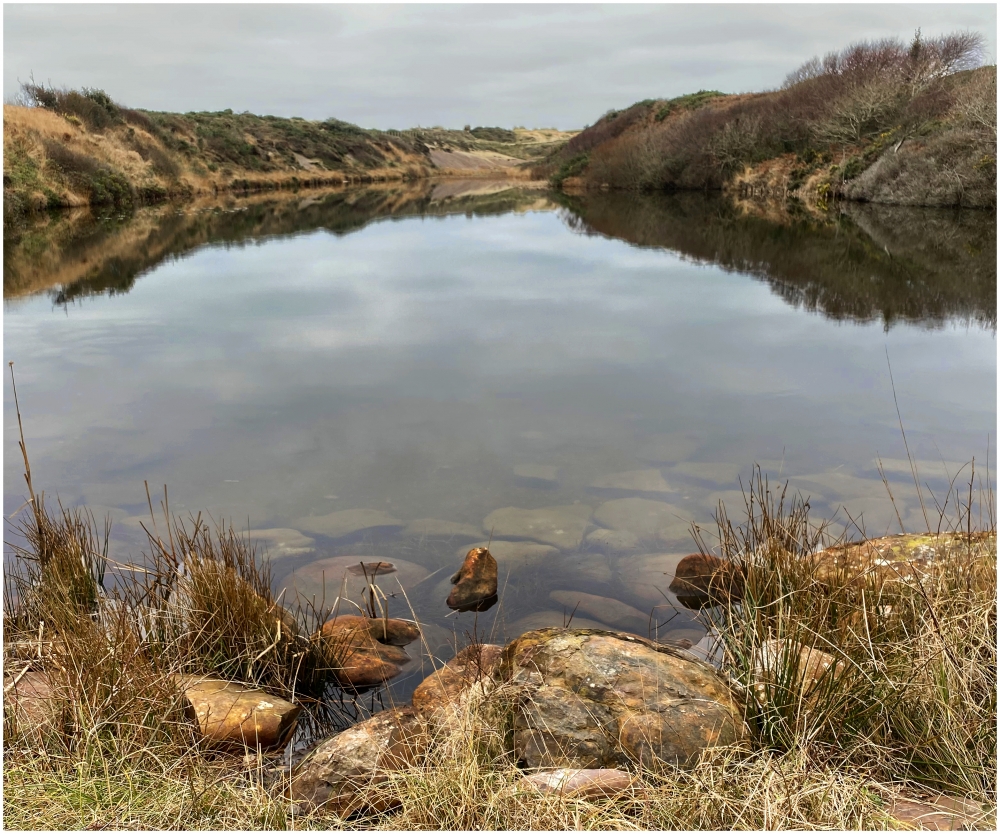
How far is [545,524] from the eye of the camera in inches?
190

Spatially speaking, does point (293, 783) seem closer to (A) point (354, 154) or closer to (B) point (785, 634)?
(B) point (785, 634)

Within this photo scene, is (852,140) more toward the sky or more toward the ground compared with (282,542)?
more toward the sky

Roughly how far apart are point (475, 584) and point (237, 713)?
1.40 m

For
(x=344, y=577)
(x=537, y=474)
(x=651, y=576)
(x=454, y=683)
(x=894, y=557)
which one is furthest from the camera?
(x=537, y=474)

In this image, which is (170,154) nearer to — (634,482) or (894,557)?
(634,482)

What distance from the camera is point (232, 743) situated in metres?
2.84

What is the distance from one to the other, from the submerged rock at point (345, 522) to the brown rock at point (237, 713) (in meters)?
1.68

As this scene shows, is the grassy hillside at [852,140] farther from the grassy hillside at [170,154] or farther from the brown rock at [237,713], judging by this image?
the brown rock at [237,713]

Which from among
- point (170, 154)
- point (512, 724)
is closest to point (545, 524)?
point (512, 724)

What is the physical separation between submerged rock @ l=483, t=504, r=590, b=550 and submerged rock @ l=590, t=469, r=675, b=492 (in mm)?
367

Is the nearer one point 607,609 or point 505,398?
point 607,609

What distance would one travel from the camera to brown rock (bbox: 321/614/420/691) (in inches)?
134

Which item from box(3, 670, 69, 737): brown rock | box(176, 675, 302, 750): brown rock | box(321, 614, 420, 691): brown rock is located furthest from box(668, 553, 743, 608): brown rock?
box(3, 670, 69, 737): brown rock

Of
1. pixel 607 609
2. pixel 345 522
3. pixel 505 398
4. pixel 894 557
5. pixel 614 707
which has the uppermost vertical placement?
pixel 505 398
